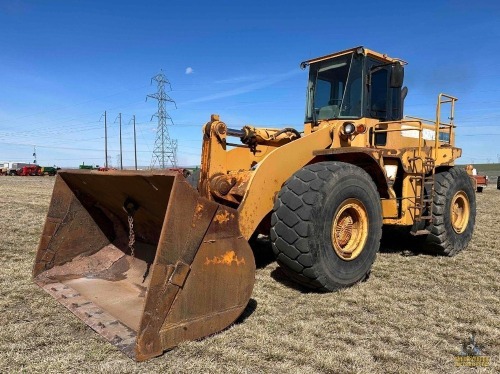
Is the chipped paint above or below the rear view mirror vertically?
below

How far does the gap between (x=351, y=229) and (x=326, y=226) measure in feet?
2.15

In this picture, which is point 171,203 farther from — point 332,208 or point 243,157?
point 243,157

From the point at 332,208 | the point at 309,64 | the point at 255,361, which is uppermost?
the point at 309,64

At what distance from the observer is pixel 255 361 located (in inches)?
114

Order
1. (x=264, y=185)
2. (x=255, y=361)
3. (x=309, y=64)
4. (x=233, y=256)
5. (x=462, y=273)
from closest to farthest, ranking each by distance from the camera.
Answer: (x=255, y=361) < (x=233, y=256) < (x=264, y=185) < (x=462, y=273) < (x=309, y=64)

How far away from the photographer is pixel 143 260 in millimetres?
4695

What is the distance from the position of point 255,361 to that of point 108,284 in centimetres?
205

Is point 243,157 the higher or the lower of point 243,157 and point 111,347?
the higher

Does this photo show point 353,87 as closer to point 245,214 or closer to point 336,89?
point 336,89

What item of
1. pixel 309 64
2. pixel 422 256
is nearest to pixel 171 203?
pixel 309 64

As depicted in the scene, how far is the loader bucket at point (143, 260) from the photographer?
2992 millimetres

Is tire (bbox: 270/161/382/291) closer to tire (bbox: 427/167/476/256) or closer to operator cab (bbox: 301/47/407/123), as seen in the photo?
operator cab (bbox: 301/47/407/123)

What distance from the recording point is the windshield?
5660 mm

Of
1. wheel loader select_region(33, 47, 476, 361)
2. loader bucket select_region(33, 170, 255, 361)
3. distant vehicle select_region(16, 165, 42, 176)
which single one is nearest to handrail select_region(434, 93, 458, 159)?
wheel loader select_region(33, 47, 476, 361)
